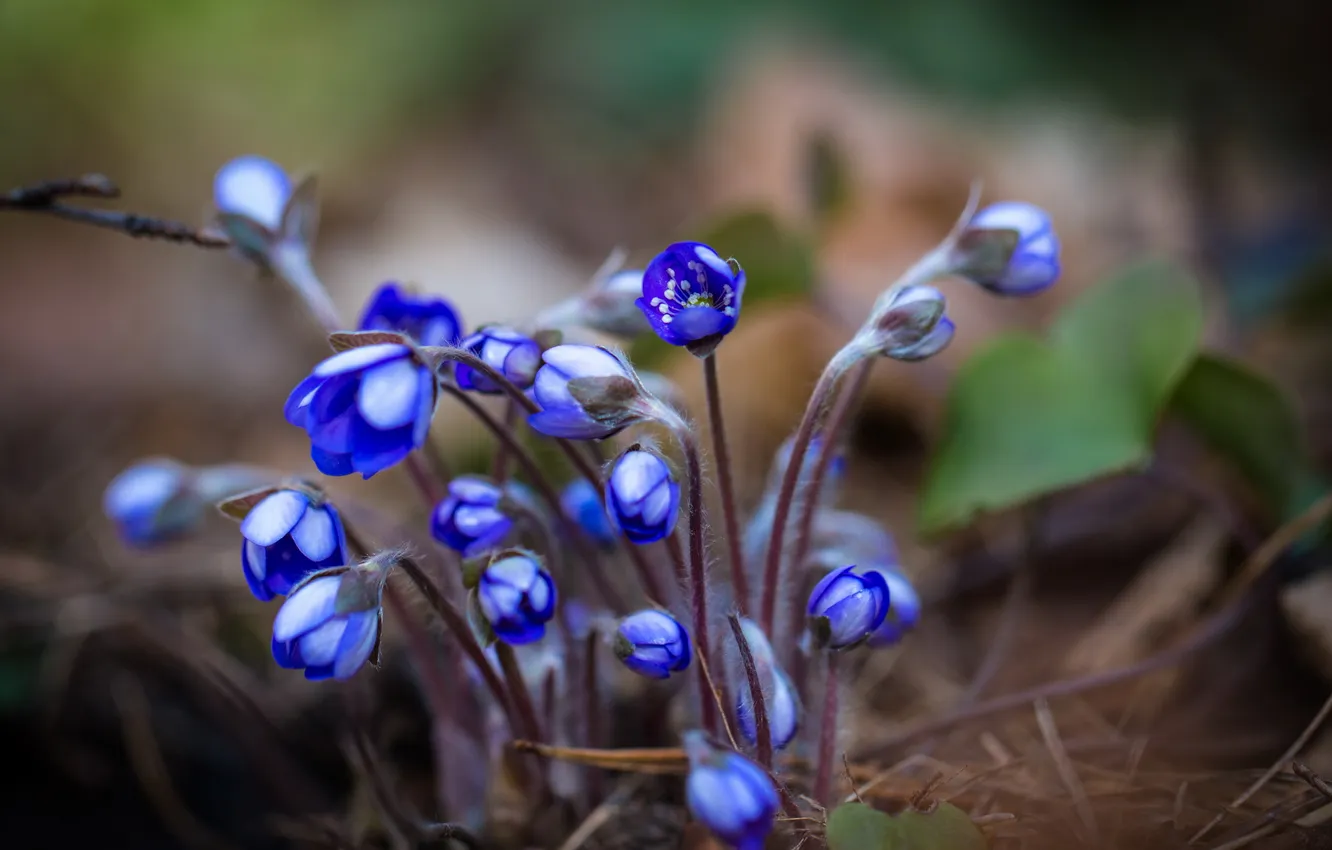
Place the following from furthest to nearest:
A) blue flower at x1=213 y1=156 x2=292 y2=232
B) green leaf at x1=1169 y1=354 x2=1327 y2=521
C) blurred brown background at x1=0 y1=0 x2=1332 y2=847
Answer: blurred brown background at x1=0 y1=0 x2=1332 y2=847
green leaf at x1=1169 y1=354 x2=1327 y2=521
blue flower at x1=213 y1=156 x2=292 y2=232

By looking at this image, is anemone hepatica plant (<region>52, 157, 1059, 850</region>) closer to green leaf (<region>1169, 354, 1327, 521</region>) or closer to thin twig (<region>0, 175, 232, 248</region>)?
thin twig (<region>0, 175, 232, 248</region>)

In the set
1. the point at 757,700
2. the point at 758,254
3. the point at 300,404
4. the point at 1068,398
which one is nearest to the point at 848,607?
the point at 757,700

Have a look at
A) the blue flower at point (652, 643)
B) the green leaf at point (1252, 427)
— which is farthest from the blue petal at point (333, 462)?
the green leaf at point (1252, 427)

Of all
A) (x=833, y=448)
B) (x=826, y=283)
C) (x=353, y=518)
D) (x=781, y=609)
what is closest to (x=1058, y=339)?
(x=826, y=283)

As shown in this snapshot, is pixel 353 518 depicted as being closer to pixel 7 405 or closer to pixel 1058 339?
pixel 1058 339

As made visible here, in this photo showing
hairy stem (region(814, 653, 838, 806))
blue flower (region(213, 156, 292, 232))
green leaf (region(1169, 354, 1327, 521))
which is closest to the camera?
hairy stem (region(814, 653, 838, 806))

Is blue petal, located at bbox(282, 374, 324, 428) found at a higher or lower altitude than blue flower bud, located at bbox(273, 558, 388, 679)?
higher

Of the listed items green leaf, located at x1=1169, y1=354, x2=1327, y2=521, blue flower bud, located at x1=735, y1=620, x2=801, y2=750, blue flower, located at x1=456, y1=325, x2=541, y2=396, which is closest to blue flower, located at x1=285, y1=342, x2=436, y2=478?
blue flower, located at x1=456, y1=325, x2=541, y2=396
